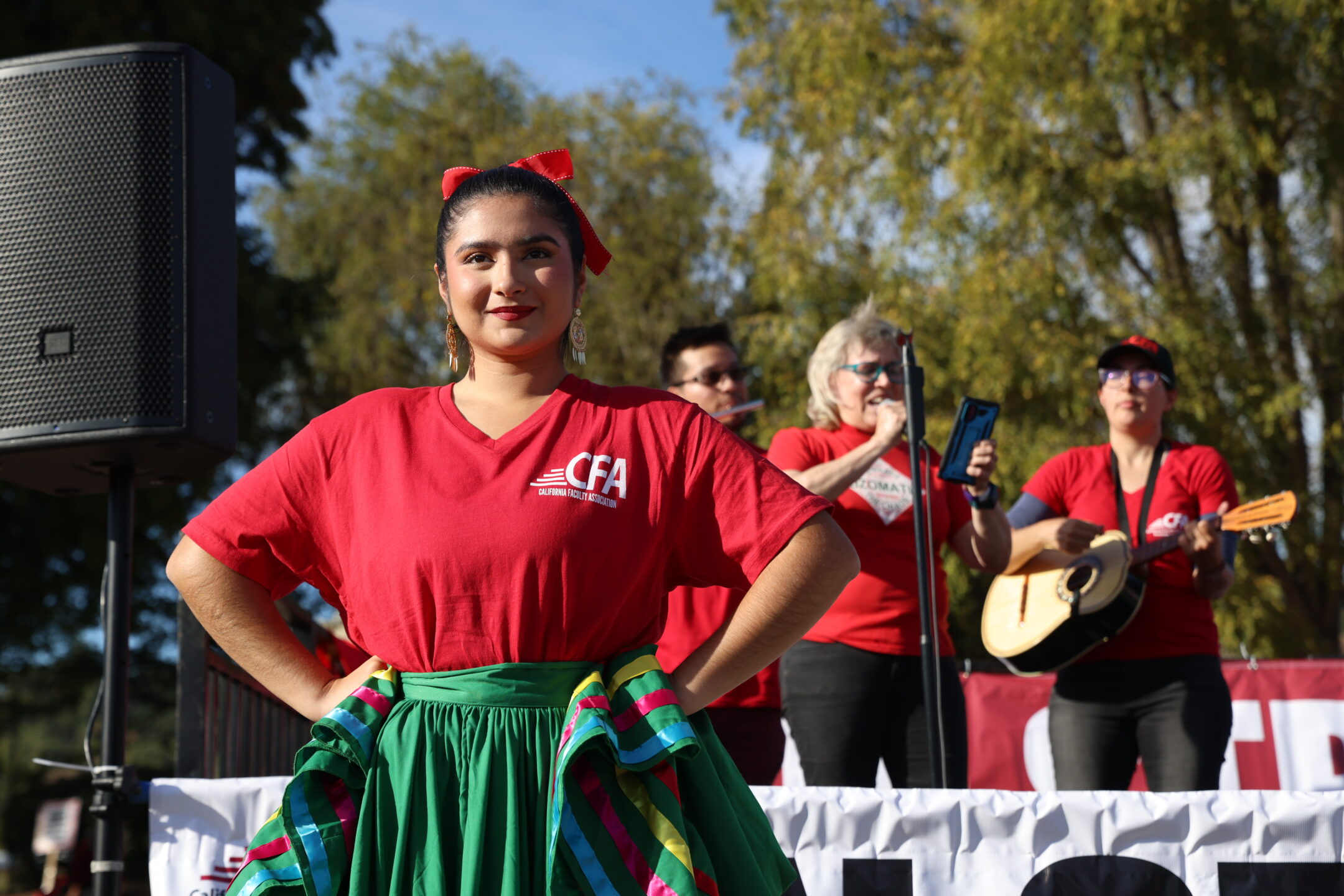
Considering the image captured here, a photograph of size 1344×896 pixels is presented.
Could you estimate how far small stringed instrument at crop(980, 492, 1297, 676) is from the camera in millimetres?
3756

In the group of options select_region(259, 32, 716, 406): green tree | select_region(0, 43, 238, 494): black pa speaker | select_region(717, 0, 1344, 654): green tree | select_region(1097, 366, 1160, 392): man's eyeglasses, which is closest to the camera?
select_region(0, 43, 238, 494): black pa speaker

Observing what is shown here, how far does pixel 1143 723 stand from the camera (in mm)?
3740

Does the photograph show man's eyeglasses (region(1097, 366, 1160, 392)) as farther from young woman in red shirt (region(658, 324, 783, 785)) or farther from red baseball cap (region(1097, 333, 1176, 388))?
young woman in red shirt (region(658, 324, 783, 785))

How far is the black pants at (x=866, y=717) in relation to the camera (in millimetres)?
Result: 3521

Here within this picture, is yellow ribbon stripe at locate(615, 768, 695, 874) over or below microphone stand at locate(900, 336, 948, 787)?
below

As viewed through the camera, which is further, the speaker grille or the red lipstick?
the speaker grille

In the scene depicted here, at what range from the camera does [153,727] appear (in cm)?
1591

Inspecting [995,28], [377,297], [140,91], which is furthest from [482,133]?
[140,91]

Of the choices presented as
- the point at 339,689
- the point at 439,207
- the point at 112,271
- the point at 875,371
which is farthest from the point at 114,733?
the point at 439,207

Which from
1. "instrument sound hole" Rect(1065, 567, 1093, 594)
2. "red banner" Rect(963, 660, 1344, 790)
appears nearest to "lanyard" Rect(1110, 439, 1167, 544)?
"instrument sound hole" Rect(1065, 567, 1093, 594)

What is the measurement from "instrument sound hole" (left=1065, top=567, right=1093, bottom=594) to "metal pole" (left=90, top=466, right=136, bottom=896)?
104 inches

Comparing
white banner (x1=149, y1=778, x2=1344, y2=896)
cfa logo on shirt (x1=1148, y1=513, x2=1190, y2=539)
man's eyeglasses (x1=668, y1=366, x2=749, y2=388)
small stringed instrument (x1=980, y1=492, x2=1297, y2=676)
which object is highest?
man's eyeglasses (x1=668, y1=366, x2=749, y2=388)

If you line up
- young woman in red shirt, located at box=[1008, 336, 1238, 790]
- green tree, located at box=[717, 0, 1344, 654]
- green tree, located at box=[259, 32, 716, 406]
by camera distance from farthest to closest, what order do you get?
1. green tree, located at box=[259, 32, 716, 406]
2. green tree, located at box=[717, 0, 1344, 654]
3. young woman in red shirt, located at box=[1008, 336, 1238, 790]

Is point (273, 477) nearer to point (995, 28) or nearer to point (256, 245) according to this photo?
point (995, 28)
